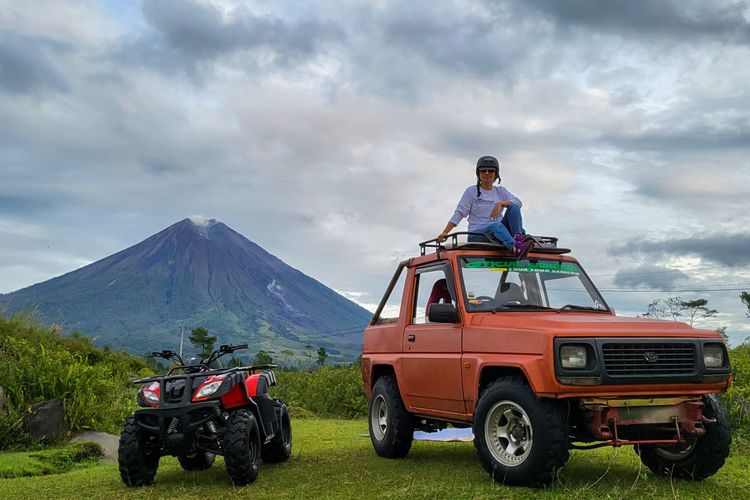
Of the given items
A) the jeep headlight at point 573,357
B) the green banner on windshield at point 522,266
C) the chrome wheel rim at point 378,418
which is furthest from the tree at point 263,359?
the jeep headlight at point 573,357

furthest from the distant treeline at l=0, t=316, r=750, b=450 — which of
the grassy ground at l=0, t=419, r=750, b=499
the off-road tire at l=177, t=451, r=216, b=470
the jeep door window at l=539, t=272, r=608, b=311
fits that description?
the jeep door window at l=539, t=272, r=608, b=311

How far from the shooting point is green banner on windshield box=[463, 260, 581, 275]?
827 cm

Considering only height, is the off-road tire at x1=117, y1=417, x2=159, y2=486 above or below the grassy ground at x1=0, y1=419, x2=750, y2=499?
above

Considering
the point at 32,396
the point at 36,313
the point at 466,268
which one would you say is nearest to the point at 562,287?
the point at 466,268

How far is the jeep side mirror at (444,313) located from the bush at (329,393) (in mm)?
10250

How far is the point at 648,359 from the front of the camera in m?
6.64

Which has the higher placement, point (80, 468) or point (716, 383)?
point (716, 383)

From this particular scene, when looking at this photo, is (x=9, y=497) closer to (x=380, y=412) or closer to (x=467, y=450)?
(x=380, y=412)

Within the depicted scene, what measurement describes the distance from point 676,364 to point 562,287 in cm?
187

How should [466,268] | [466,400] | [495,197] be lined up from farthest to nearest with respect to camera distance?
[495,197] → [466,268] → [466,400]

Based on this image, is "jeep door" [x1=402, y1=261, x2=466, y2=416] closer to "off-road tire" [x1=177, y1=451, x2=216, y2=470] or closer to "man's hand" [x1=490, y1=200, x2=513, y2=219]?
"man's hand" [x1=490, y1=200, x2=513, y2=219]

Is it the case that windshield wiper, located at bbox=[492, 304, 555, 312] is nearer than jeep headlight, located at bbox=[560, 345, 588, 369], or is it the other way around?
jeep headlight, located at bbox=[560, 345, 588, 369]

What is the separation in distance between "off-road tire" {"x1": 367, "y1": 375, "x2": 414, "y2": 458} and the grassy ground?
17 centimetres

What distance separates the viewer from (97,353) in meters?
21.0
